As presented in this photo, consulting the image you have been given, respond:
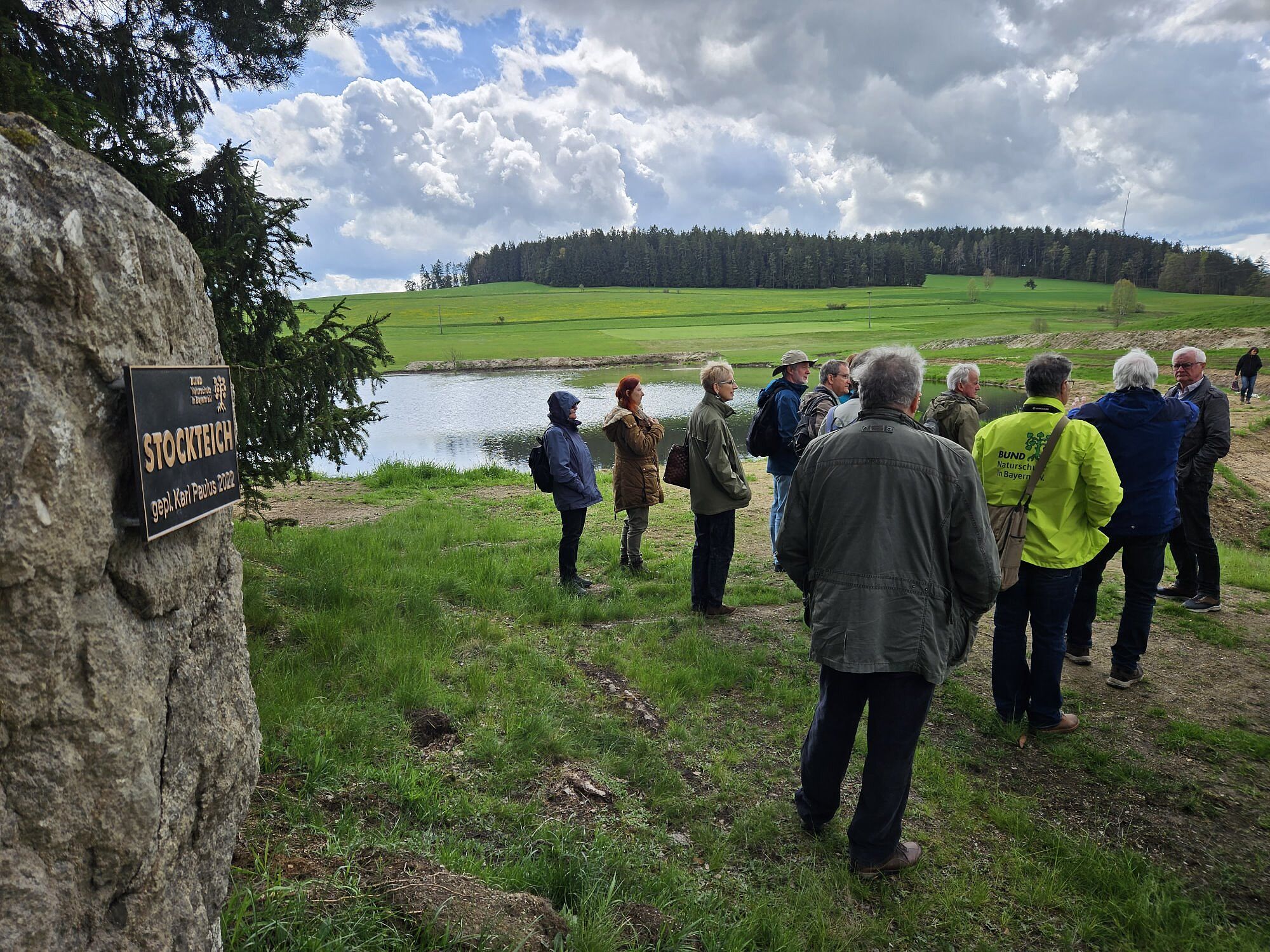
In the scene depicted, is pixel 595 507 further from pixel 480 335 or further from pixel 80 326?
pixel 480 335

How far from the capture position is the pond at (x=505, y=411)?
2275 centimetres

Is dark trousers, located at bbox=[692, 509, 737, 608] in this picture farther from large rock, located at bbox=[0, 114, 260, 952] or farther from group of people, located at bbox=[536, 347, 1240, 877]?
large rock, located at bbox=[0, 114, 260, 952]

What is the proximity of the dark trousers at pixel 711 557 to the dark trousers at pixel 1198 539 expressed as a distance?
13.3 ft

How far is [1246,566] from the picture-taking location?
8266 mm

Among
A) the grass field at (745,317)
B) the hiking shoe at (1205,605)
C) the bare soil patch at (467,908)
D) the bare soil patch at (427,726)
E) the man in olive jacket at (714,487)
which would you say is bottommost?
the hiking shoe at (1205,605)

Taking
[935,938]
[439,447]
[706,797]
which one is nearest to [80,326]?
[706,797]

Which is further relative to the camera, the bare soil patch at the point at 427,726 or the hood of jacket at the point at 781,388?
the hood of jacket at the point at 781,388

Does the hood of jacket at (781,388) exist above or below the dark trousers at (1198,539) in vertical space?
above

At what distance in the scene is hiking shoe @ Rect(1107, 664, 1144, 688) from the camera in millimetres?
5188

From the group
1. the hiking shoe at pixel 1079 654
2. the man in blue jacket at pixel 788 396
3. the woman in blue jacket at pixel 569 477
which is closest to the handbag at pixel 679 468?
the woman in blue jacket at pixel 569 477

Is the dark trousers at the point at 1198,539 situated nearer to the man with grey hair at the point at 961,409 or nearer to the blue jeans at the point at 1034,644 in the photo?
the man with grey hair at the point at 961,409

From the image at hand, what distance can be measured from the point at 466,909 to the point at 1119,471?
196 inches

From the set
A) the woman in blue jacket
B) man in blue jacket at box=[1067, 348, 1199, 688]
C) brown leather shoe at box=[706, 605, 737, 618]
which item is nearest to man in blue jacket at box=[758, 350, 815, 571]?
brown leather shoe at box=[706, 605, 737, 618]

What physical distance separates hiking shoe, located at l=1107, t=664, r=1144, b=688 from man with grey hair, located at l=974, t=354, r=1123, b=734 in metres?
0.85
